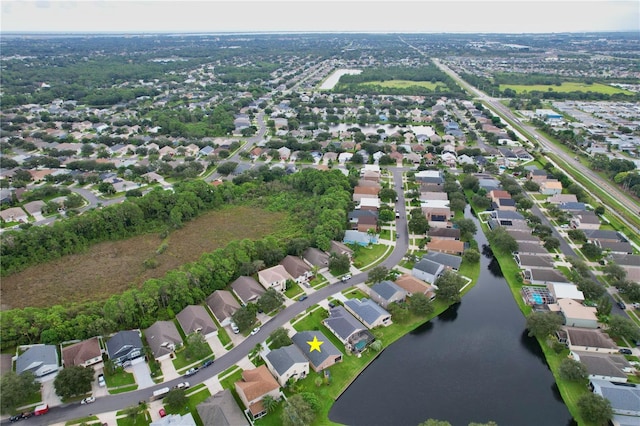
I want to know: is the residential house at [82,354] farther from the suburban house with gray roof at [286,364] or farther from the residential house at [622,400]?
the residential house at [622,400]

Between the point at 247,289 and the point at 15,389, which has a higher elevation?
the point at 247,289

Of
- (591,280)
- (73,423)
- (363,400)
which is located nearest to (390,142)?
(591,280)

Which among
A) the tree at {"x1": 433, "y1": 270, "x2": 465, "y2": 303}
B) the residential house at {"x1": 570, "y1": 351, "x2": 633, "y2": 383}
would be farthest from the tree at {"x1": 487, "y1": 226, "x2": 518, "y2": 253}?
the residential house at {"x1": 570, "y1": 351, "x2": 633, "y2": 383}

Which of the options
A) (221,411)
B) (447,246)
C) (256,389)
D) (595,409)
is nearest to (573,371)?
(595,409)

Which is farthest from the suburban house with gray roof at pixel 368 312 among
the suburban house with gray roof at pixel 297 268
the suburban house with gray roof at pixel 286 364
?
the suburban house with gray roof at pixel 286 364

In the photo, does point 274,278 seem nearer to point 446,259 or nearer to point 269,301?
point 269,301

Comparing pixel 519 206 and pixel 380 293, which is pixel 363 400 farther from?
pixel 519 206
